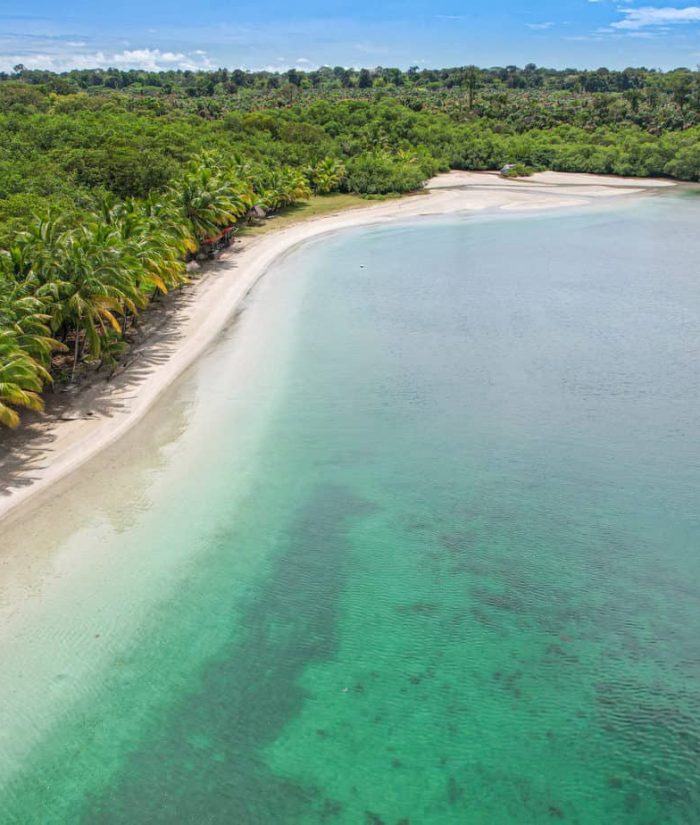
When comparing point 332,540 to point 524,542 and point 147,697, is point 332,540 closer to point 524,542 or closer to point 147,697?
point 524,542

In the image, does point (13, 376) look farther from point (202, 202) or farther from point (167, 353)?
point (202, 202)

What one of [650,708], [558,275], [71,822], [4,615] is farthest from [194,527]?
[558,275]

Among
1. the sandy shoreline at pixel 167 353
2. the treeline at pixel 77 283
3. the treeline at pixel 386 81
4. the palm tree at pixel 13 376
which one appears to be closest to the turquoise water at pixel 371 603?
the sandy shoreline at pixel 167 353

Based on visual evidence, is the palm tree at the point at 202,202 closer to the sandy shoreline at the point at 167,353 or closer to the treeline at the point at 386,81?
the sandy shoreline at the point at 167,353

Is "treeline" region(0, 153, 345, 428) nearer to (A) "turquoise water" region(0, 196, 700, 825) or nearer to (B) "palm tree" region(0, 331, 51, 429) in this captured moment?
(B) "palm tree" region(0, 331, 51, 429)

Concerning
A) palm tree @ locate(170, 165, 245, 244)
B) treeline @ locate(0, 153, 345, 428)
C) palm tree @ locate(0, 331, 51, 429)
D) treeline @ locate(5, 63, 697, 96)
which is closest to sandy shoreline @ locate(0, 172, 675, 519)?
treeline @ locate(0, 153, 345, 428)

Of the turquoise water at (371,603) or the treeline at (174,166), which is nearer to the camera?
the turquoise water at (371,603)
